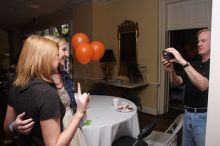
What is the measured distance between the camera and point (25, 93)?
1.00 m

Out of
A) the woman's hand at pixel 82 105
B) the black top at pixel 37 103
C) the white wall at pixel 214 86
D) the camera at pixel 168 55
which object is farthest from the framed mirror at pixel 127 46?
the white wall at pixel 214 86

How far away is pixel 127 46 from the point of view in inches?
198

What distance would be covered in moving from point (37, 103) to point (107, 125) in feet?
3.46

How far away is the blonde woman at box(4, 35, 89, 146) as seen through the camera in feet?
3.13

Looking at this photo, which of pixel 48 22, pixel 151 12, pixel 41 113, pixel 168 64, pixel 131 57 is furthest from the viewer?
pixel 48 22

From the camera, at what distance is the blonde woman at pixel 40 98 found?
0.96 m

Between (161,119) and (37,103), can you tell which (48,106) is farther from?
(161,119)

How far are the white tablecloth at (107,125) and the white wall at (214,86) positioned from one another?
134 centimetres

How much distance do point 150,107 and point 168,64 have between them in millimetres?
3195

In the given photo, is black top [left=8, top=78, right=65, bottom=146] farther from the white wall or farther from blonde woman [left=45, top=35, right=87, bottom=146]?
the white wall

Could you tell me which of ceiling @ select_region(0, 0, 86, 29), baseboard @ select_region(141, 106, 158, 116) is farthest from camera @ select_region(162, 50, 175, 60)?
ceiling @ select_region(0, 0, 86, 29)

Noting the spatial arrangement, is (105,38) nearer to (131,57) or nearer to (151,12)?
(131,57)

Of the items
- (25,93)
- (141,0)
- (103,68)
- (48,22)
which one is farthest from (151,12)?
(48,22)

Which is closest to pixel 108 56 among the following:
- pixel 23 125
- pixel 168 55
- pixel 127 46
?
pixel 127 46
